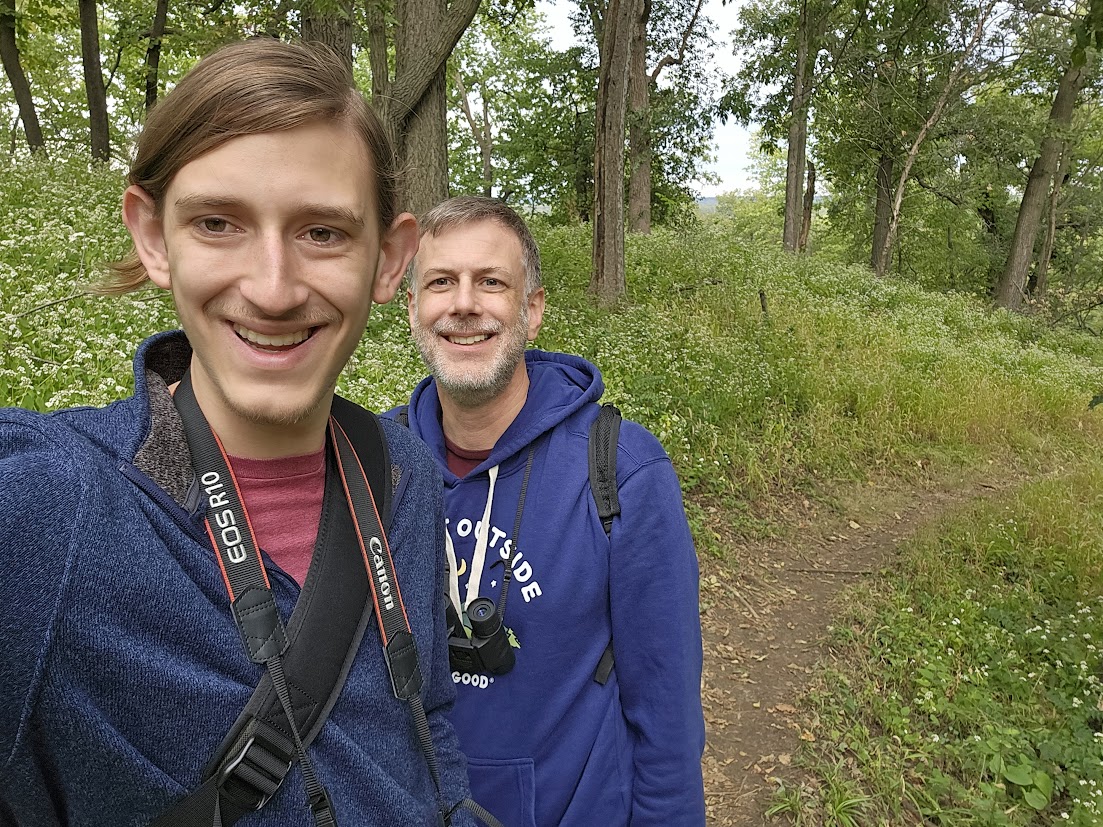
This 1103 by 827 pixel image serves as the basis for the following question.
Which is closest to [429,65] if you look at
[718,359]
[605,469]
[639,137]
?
[718,359]

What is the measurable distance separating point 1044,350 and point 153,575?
1679 centimetres

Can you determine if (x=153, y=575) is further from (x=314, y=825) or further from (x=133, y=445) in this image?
(x=314, y=825)

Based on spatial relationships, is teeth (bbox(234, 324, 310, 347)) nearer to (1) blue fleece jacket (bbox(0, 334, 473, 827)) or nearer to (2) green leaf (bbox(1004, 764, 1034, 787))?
(1) blue fleece jacket (bbox(0, 334, 473, 827))

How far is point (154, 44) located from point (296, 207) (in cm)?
1435

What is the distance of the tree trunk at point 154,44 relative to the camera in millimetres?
11508

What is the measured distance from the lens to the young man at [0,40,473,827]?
855mm

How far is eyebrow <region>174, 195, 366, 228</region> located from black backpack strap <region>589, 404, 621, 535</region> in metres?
1.02

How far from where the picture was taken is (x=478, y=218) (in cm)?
217

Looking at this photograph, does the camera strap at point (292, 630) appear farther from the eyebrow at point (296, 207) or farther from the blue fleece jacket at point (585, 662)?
the blue fleece jacket at point (585, 662)

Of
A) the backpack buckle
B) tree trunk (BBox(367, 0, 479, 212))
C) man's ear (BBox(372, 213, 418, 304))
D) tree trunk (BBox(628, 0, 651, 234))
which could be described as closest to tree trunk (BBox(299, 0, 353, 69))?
tree trunk (BBox(367, 0, 479, 212))

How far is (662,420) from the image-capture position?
656 centimetres

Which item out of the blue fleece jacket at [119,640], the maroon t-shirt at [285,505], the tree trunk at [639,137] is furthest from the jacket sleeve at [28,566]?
the tree trunk at [639,137]

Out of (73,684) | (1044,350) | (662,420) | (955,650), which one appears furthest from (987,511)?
(1044,350)

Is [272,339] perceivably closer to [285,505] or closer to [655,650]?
[285,505]
